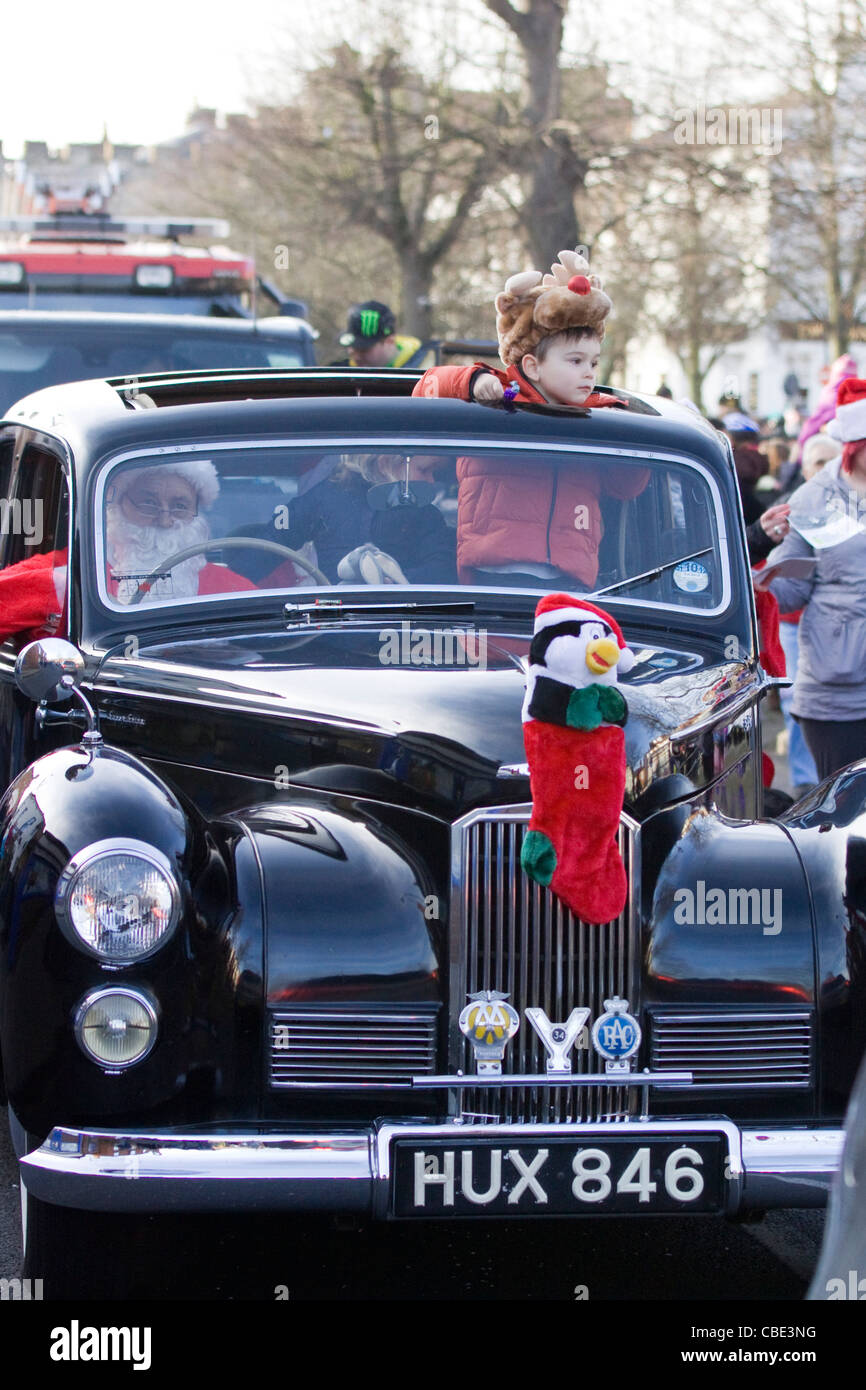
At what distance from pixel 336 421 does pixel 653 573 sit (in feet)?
2.92

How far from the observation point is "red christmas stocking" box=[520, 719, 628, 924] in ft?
10.7

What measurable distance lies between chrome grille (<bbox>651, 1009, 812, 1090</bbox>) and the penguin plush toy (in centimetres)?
27

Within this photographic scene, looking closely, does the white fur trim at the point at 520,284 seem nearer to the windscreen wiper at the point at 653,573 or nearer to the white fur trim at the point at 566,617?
the windscreen wiper at the point at 653,573

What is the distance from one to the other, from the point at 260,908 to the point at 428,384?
6.44 feet

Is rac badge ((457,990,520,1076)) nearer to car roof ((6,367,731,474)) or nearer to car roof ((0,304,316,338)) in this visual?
car roof ((6,367,731,474))

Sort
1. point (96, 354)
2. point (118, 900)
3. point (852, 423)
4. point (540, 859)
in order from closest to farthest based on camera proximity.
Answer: point (118, 900), point (540, 859), point (852, 423), point (96, 354)

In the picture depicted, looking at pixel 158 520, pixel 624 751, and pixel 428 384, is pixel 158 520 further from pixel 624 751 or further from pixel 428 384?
pixel 624 751

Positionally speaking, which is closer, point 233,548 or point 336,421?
point 233,548

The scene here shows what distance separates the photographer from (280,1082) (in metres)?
3.22

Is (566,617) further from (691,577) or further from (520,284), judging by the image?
(520,284)

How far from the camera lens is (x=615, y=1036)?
130 inches

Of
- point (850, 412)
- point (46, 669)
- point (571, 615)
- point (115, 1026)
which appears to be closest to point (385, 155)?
point (850, 412)

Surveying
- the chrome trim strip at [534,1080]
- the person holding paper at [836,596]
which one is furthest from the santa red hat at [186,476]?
the person holding paper at [836,596]

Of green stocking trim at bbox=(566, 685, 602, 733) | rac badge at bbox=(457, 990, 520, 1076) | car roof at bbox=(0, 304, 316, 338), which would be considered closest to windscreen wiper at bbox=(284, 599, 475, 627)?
green stocking trim at bbox=(566, 685, 602, 733)
